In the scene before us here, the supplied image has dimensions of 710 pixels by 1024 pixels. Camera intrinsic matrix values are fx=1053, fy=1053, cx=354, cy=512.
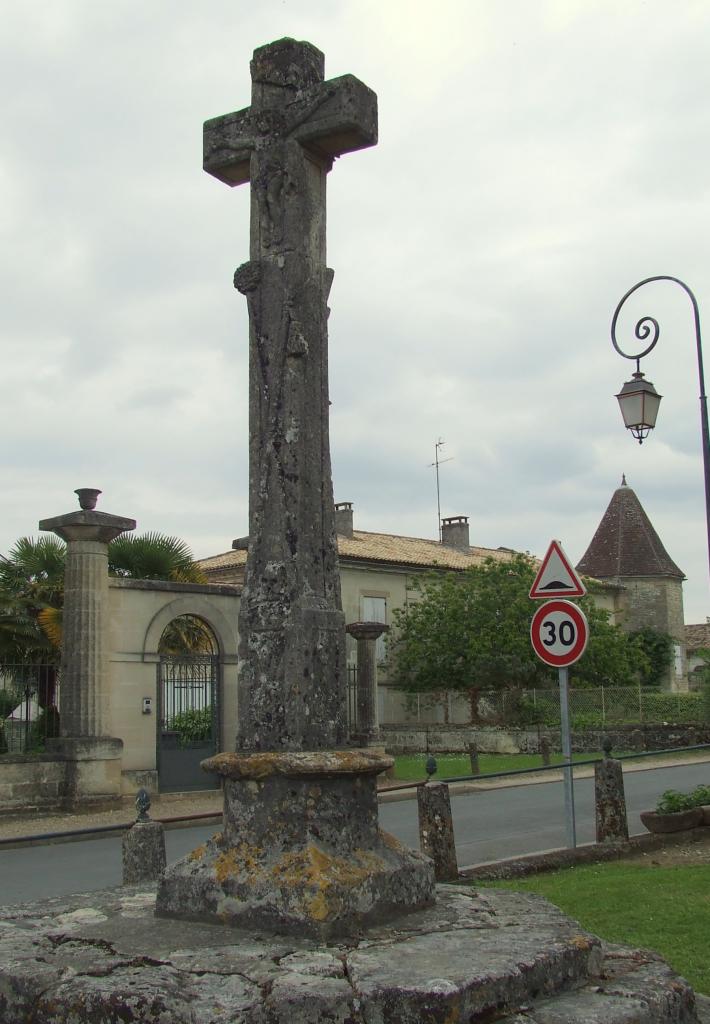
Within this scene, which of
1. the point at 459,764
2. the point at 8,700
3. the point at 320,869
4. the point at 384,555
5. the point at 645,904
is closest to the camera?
the point at 320,869

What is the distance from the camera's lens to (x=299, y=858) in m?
4.02

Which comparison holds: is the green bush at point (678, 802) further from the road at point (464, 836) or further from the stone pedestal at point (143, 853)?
the stone pedestal at point (143, 853)

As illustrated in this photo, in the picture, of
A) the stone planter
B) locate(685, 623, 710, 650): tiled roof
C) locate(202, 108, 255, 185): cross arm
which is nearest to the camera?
locate(202, 108, 255, 185): cross arm

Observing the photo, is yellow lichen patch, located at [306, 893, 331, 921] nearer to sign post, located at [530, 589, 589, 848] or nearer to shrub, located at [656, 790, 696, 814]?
sign post, located at [530, 589, 589, 848]

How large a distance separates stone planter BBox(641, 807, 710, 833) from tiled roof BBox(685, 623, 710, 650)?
46.5 meters

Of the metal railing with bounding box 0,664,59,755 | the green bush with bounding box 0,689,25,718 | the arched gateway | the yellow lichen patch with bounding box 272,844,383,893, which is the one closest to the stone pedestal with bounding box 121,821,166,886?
the yellow lichen patch with bounding box 272,844,383,893

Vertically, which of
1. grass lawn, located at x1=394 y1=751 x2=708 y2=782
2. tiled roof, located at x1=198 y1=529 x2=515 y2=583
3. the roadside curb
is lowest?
grass lawn, located at x1=394 y1=751 x2=708 y2=782

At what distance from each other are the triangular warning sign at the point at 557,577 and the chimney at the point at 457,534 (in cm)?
3575

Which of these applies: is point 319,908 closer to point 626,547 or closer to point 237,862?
point 237,862

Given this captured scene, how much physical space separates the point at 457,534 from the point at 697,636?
67.3ft

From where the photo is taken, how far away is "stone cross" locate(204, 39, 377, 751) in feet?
14.4

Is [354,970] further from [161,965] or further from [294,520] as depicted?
[294,520]

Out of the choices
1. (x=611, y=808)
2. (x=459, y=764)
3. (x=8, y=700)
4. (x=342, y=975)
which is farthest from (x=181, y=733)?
(x=342, y=975)

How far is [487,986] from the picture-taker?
10.7 ft
